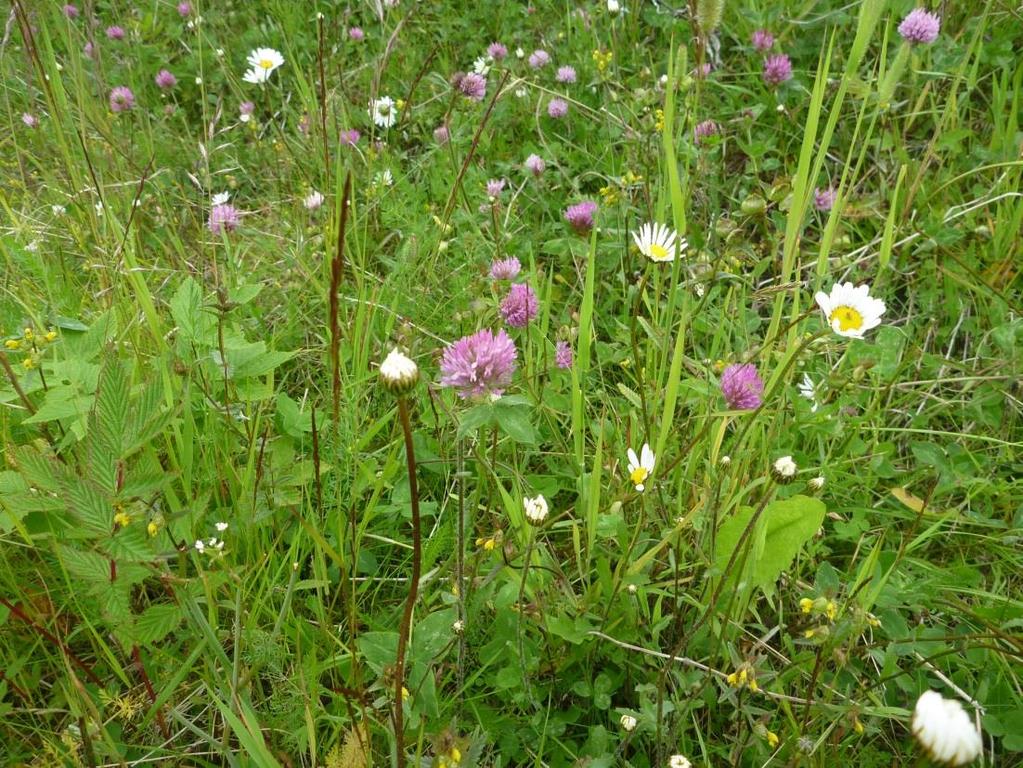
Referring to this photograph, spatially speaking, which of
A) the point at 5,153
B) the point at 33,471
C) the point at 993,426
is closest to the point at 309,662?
the point at 33,471

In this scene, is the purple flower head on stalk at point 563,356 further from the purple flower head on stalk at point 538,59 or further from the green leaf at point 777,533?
the purple flower head on stalk at point 538,59

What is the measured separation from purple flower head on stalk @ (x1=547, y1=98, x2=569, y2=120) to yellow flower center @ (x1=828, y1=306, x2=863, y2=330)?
1.52m

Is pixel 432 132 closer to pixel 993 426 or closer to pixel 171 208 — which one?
pixel 171 208

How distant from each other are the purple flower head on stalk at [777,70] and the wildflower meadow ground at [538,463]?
0.02 meters

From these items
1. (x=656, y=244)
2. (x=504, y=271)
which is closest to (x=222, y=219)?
(x=504, y=271)

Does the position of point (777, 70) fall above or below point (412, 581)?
above

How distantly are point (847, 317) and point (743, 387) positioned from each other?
245mm

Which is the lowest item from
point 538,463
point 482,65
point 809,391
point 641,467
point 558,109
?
point 538,463

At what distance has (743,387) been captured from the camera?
1.30 m

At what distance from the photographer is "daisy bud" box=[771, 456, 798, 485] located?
1.06m

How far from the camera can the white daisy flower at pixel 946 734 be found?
1.88 ft

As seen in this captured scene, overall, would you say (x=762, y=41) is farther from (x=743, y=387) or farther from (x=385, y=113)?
(x=743, y=387)

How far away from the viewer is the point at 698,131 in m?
2.10

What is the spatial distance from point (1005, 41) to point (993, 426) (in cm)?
144
